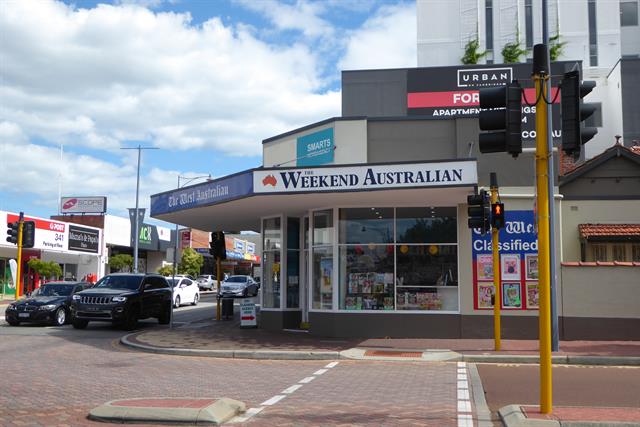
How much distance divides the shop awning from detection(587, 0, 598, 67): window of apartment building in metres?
36.3

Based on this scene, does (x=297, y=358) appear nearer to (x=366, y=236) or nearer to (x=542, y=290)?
(x=366, y=236)

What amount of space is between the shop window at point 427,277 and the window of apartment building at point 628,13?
42286 millimetres

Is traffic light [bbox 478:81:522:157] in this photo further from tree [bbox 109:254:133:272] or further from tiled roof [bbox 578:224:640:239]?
tree [bbox 109:254:133:272]

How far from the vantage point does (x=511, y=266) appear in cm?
1784

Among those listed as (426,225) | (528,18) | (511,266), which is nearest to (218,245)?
(426,225)

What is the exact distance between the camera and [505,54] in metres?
42.7

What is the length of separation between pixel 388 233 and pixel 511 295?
3612mm

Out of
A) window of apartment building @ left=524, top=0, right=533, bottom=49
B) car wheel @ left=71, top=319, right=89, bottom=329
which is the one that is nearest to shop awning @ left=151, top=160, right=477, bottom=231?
car wheel @ left=71, top=319, right=89, bottom=329

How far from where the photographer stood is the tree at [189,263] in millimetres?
59656

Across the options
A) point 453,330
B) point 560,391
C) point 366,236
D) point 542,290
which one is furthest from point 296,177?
point 542,290

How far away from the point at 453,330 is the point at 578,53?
37.6 m

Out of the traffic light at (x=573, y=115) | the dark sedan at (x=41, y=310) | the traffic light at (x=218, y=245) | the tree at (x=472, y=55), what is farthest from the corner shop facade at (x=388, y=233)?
the tree at (x=472, y=55)

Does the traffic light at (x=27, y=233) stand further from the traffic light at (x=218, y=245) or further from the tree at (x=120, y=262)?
the tree at (x=120, y=262)

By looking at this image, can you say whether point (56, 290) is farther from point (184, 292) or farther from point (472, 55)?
point (472, 55)
